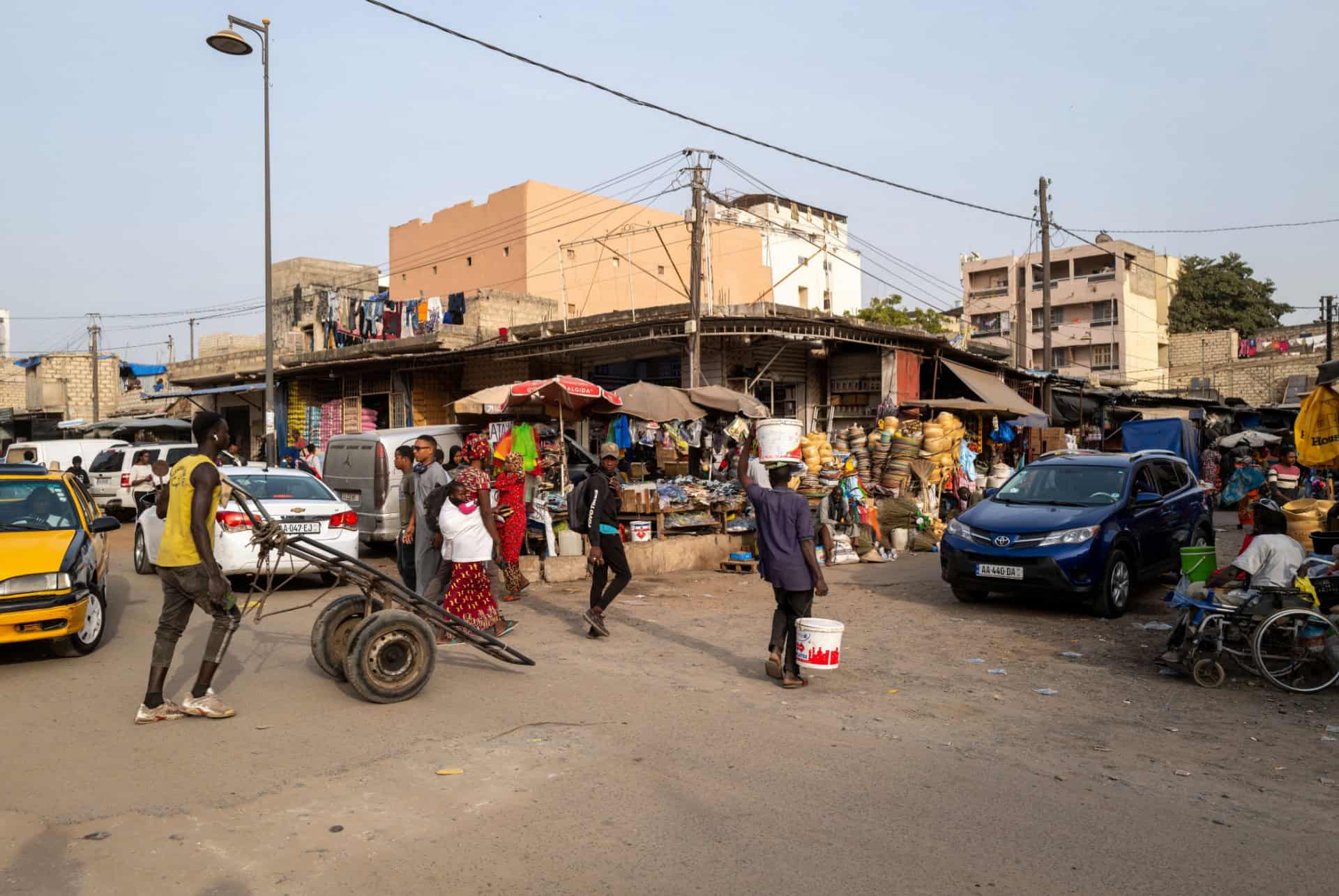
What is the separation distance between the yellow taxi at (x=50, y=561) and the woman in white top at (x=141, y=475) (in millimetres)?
10820

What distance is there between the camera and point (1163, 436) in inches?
989

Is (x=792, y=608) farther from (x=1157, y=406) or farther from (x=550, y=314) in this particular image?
(x=1157, y=406)

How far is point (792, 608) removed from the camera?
6.93 meters

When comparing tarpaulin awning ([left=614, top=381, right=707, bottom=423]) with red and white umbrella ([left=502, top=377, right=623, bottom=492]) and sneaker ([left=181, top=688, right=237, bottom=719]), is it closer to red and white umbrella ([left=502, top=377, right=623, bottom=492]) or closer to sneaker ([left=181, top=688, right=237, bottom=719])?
red and white umbrella ([left=502, top=377, right=623, bottom=492])

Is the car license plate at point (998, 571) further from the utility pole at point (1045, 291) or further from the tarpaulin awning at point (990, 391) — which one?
the utility pole at point (1045, 291)

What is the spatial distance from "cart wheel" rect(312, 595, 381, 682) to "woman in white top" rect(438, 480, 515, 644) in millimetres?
1055

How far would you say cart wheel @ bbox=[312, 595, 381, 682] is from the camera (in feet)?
21.8

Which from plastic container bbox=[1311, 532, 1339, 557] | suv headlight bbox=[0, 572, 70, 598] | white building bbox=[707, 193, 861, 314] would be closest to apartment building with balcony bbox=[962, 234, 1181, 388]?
white building bbox=[707, 193, 861, 314]

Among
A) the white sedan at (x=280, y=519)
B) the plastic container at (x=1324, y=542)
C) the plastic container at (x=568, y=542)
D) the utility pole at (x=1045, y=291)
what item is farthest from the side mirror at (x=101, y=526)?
the utility pole at (x=1045, y=291)

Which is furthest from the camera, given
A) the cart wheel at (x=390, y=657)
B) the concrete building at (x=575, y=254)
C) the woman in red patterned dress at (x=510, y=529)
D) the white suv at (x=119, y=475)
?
the concrete building at (x=575, y=254)

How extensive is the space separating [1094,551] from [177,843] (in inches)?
337

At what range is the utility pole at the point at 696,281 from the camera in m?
16.9

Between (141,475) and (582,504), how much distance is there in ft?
48.2

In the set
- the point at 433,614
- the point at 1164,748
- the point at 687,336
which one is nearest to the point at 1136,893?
the point at 1164,748
